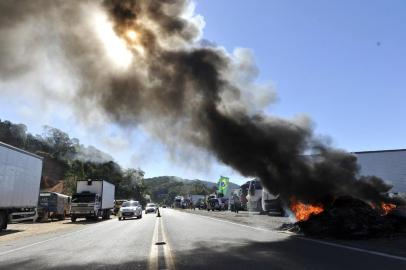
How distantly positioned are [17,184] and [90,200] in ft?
44.5

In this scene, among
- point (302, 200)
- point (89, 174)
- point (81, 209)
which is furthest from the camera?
point (89, 174)

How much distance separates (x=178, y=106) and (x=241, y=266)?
13082mm

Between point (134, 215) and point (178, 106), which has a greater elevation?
point (178, 106)

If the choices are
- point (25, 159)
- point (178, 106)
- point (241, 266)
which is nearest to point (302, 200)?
point (178, 106)

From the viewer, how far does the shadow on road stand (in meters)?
9.20

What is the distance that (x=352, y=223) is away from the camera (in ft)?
54.1

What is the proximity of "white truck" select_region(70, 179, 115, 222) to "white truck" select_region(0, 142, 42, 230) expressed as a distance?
9703mm

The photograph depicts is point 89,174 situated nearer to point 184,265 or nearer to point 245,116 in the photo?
point 245,116

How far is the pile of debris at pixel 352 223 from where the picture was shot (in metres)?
16.2

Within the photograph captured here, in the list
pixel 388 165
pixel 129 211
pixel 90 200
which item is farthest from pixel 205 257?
pixel 388 165

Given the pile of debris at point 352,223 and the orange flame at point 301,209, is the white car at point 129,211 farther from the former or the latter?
the pile of debris at point 352,223

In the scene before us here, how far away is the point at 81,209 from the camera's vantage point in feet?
118

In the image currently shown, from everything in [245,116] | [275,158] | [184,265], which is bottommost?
[184,265]

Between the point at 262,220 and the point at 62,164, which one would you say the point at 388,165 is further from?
the point at 62,164
